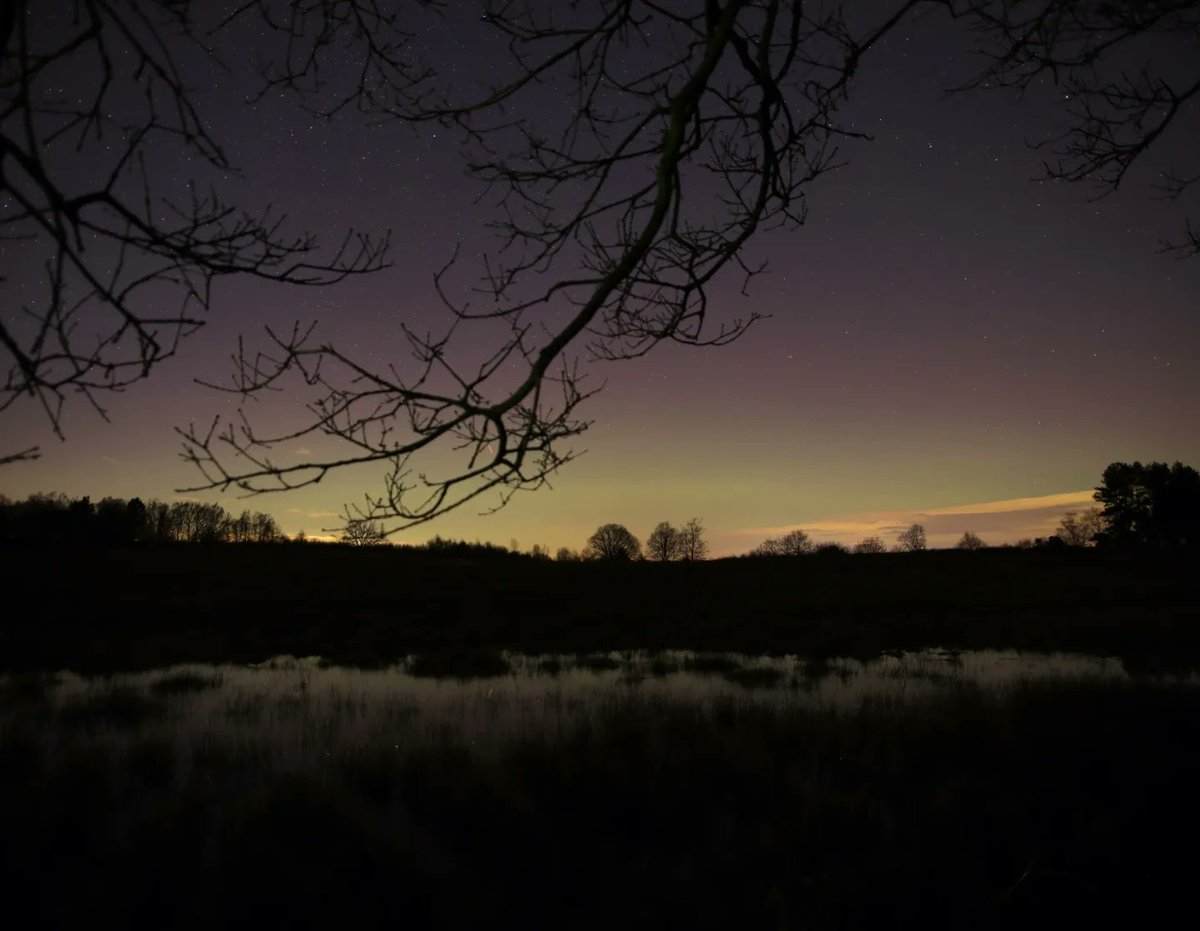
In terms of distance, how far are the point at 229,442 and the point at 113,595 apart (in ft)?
87.4

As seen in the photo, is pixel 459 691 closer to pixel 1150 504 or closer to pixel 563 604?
pixel 563 604

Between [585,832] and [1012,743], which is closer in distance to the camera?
[585,832]

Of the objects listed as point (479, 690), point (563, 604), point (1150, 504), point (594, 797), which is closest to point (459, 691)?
point (479, 690)

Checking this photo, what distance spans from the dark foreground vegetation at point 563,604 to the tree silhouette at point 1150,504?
26851mm

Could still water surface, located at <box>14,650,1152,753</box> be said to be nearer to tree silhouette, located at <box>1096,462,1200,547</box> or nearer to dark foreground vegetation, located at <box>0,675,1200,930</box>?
dark foreground vegetation, located at <box>0,675,1200,930</box>

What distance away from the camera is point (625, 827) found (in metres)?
6.48

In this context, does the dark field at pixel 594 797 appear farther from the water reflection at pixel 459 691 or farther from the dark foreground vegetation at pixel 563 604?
the dark foreground vegetation at pixel 563 604

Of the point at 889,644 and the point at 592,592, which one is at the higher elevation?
the point at 592,592

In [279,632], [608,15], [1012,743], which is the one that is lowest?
[1012,743]

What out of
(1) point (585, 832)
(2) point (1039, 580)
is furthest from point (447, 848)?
(2) point (1039, 580)

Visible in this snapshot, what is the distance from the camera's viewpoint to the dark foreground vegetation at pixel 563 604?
1911 centimetres

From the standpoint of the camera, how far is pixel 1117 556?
3547 centimetres

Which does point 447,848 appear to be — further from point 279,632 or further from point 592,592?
point 592,592

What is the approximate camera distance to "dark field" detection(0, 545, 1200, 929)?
4973mm
